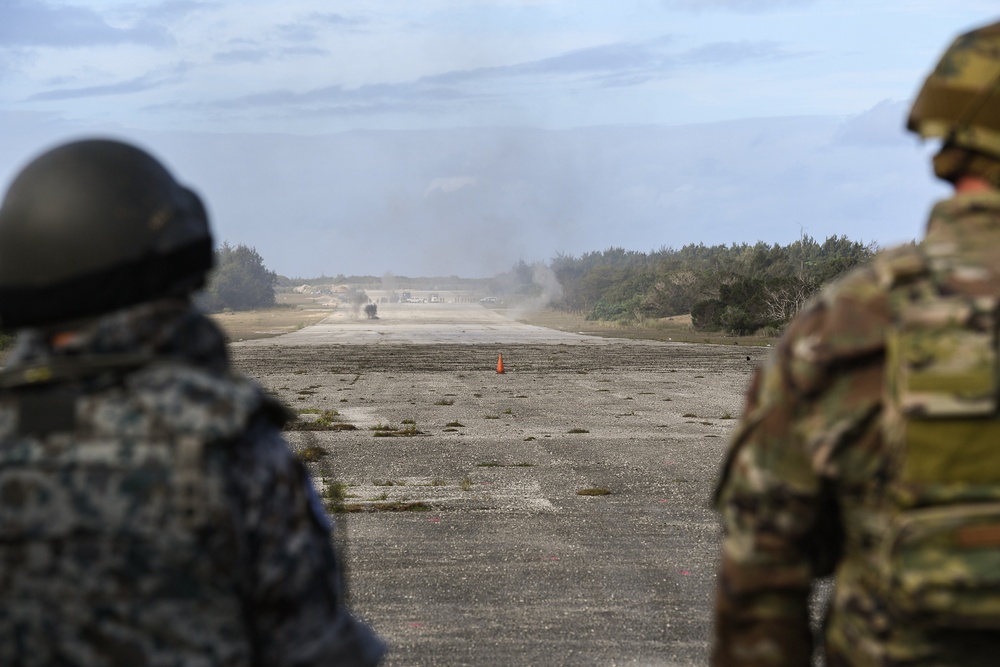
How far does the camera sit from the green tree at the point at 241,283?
11806 centimetres

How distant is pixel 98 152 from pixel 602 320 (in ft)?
258

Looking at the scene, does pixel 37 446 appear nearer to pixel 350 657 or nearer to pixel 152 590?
pixel 152 590

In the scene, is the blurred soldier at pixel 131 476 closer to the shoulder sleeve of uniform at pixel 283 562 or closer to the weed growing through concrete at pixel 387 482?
the shoulder sleeve of uniform at pixel 283 562

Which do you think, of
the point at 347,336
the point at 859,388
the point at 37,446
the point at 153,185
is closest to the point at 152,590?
the point at 37,446

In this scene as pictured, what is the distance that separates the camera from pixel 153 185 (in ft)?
6.58

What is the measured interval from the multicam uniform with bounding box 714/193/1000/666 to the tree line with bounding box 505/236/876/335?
42.5 meters

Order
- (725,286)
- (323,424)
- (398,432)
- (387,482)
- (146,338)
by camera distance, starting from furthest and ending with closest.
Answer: (725,286), (323,424), (398,432), (387,482), (146,338)

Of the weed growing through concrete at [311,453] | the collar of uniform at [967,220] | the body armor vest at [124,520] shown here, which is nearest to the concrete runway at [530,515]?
the weed growing through concrete at [311,453]

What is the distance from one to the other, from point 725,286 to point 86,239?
171 feet

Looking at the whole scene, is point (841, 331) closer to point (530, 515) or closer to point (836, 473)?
point (836, 473)

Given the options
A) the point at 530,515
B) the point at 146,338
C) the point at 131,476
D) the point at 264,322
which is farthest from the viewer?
the point at 264,322

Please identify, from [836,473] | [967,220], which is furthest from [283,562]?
[967,220]

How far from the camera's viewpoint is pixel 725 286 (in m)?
52.6

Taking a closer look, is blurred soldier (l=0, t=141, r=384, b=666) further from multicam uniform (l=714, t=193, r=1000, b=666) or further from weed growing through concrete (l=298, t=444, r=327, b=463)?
weed growing through concrete (l=298, t=444, r=327, b=463)
